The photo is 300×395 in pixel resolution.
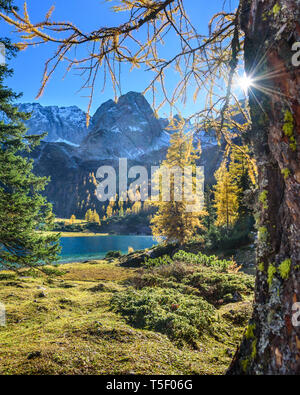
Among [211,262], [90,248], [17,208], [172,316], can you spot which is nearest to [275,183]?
[172,316]

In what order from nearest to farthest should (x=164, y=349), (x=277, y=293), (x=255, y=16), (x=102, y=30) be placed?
(x=277, y=293)
(x=255, y=16)
(x=102, y=30)
(x=164, y=349)

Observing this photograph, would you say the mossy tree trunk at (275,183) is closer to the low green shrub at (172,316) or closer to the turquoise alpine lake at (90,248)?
the low green shrub at (172,316)

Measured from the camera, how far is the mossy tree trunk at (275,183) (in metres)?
1.34

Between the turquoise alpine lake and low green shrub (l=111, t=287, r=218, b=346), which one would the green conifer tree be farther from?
the turquoise alpine lake

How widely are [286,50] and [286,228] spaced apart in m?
1.20

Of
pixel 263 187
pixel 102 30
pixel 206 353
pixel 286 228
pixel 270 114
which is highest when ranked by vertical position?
pixel 102 30

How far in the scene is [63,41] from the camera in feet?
6.85

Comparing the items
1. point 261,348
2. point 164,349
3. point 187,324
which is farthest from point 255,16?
point 187,324

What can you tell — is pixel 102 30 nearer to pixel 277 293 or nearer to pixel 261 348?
pixel 277 293

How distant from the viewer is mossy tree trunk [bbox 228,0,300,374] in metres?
1.34

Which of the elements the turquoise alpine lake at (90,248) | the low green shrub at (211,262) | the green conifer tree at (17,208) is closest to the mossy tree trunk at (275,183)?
the green conifer tree at (17,208)

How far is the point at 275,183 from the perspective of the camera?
5.47 feet

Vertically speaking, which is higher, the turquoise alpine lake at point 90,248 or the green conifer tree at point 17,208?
the green conifer tree at point 17,208

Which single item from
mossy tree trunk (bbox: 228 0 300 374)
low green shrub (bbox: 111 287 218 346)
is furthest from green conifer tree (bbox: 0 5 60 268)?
mossy tree trunk (bbox: 228 0 300 374)
